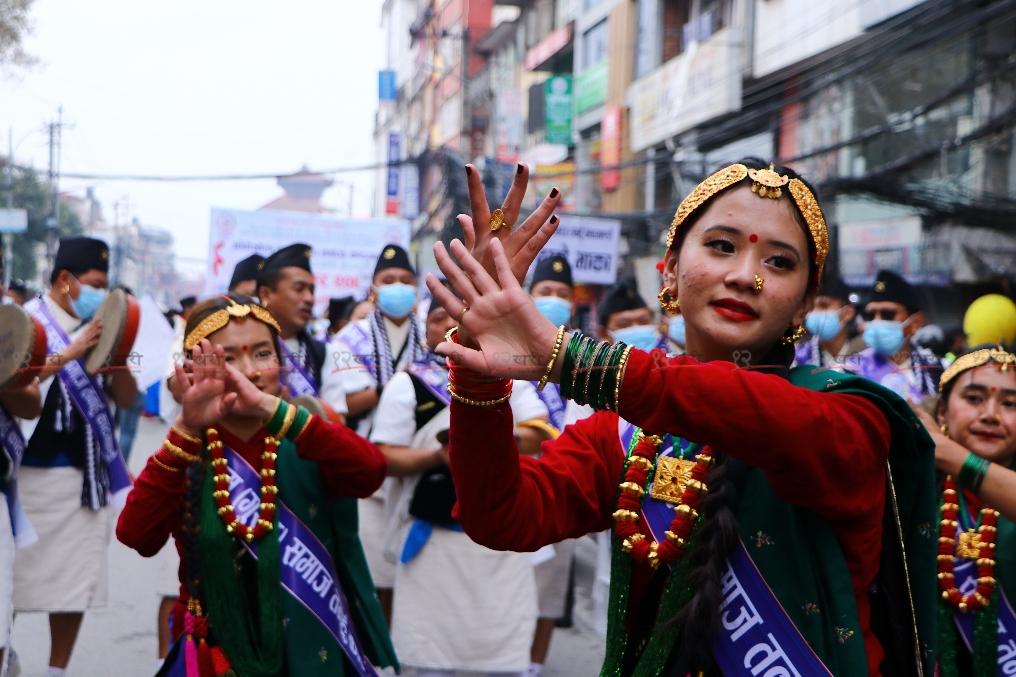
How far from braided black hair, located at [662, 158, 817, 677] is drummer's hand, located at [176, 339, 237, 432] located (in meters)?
1.71

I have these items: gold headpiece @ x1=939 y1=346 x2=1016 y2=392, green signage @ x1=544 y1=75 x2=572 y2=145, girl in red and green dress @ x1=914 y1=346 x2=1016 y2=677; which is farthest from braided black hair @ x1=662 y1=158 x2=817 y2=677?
green signage @ x1=544 y1=75 x2=572 y2=145

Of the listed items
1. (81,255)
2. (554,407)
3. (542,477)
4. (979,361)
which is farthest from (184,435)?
(81,255)

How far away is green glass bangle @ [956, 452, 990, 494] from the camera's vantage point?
3137 millimetres

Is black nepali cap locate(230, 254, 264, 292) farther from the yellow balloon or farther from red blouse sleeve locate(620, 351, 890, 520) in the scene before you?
red blouse sleeve locate(620, 351, 890, 520)

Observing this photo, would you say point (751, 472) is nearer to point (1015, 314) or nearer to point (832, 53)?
point (1015, 314)

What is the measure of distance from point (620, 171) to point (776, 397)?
21427mm

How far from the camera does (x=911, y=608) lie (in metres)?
2.09

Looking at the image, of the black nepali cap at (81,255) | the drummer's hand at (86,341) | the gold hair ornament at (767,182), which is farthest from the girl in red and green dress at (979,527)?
the black nepali cap at (81,255)

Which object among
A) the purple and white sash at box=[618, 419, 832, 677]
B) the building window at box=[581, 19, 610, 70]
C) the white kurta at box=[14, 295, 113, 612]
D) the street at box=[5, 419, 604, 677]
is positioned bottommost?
the street at box=[5, 419, 604, 677]

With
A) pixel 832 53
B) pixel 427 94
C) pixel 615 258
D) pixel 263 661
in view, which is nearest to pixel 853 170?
pixel 832 53

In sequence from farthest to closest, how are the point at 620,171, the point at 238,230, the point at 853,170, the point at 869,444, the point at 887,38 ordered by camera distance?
the point at 620,171 < the point at 853,170 < the point at 887,38 < the point at 238,230 < the point at 869,444

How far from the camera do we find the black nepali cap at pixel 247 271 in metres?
7.20

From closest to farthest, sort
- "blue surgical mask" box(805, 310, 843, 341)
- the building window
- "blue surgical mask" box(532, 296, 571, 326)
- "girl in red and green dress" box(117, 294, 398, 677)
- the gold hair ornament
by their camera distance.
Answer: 1. the gold hair ornament
2. "girl in red and green dress" box(117, 294, 398, 677)
3. "blue surgical mask" box(805, 310, 843, 341)
4. "blue surgical mask" box(532, 296, 571, 326)
5. the building window

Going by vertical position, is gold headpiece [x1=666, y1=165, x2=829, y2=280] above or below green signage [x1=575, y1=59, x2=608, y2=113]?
below
